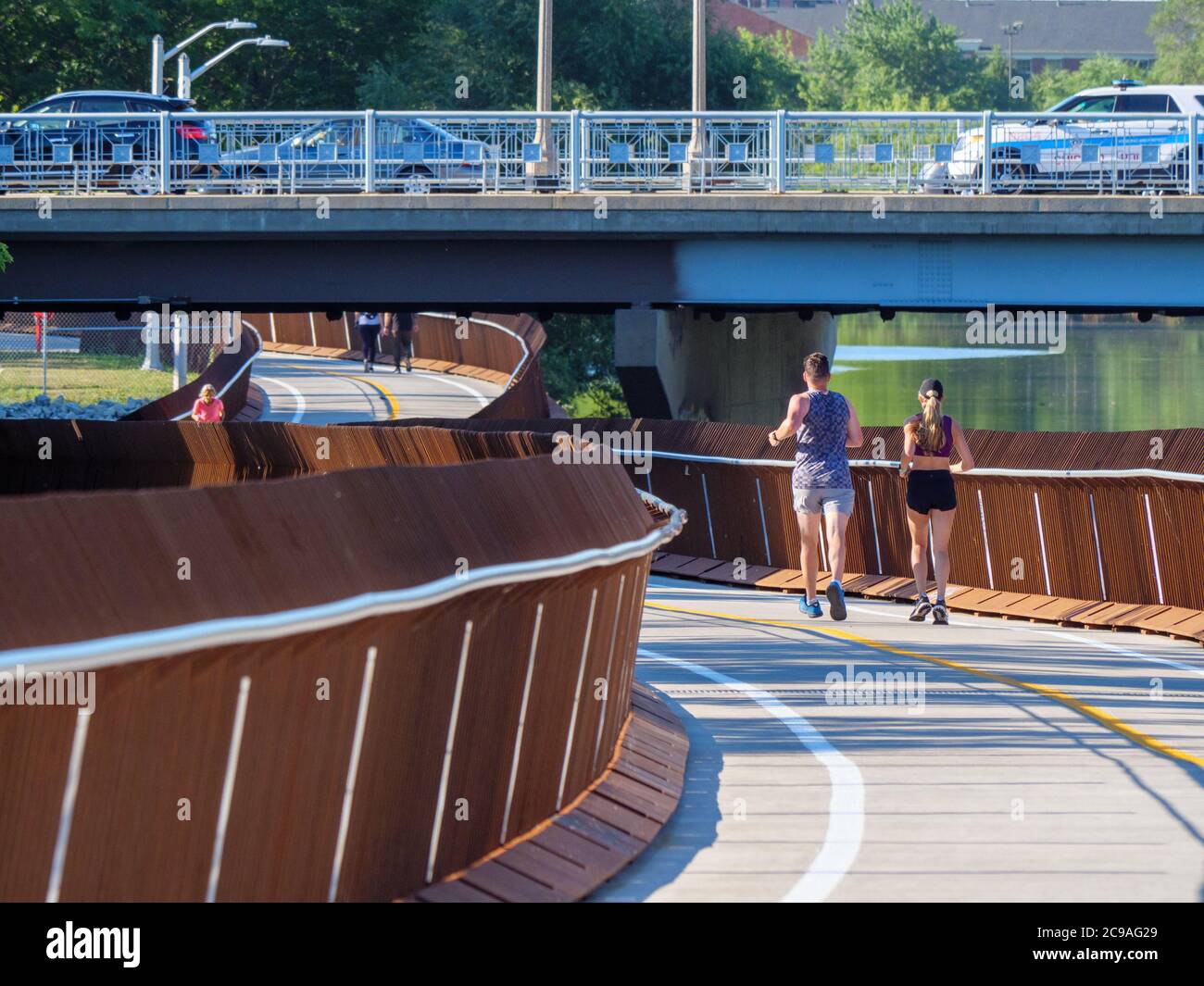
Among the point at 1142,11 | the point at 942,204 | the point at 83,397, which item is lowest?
the point at 83,397

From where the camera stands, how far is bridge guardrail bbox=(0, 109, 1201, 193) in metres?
33.0

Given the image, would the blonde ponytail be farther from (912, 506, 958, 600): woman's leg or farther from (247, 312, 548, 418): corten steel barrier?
(247, 312, 548, 418): corten steel barrier

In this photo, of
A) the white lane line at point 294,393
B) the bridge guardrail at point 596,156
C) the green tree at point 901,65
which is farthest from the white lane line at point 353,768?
the green tree at point 901,65

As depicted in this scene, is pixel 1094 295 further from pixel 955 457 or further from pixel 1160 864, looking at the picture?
pixel 1160 864

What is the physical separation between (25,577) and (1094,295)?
98.2 feet

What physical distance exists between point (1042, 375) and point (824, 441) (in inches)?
3069

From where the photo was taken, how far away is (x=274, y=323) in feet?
221

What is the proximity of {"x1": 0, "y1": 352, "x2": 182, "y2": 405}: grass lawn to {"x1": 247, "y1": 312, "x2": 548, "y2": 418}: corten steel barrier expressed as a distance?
4319 millimetres

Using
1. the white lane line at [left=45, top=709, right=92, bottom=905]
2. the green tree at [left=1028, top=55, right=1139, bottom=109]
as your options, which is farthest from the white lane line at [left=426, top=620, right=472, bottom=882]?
the green tree at [left=1028, top=55, right=1139, bottom=109]

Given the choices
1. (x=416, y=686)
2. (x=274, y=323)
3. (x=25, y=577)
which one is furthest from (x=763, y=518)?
(x=274, y=323)

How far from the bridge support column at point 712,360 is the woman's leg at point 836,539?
19400 mm

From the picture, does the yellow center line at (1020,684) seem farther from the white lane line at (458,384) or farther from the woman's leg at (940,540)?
the white lane line at (458,384)

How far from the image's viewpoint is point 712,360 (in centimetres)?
4188

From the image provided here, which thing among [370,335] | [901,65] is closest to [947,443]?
[370,335]
